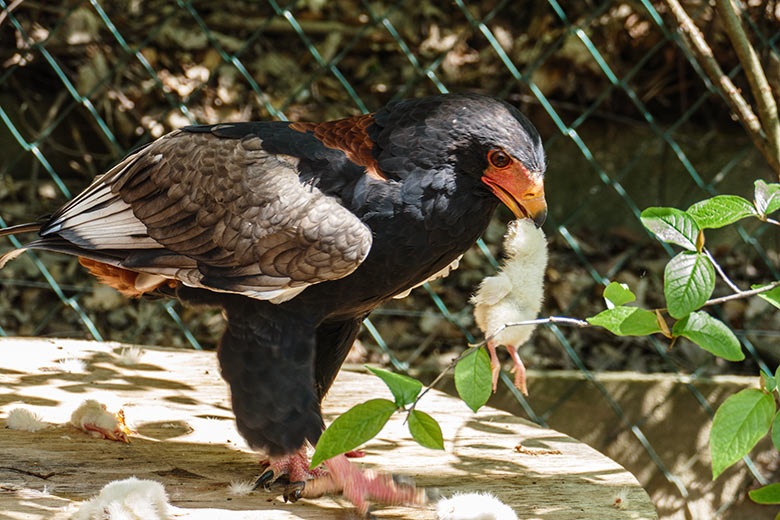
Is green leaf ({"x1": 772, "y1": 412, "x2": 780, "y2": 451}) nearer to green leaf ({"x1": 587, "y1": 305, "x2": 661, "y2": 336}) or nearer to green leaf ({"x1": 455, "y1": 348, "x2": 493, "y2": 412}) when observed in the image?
green leaf ({"x1": 587, "y1": 305, "x2": 661, "y2": 336})

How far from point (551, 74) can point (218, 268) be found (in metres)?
3.30

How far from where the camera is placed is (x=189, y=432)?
2402 mm

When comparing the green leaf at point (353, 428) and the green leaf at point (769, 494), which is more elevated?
the green leaf at point (353, 428)

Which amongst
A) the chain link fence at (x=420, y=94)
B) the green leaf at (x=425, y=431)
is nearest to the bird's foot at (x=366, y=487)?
the green leaf at (x=425, y=431)

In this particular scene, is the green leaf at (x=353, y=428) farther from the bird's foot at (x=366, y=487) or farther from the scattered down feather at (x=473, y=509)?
the bird's foot at (x=366, y=487)

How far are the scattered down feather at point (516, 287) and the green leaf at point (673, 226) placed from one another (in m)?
0.96

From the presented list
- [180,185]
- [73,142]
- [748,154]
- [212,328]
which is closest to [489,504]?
[180,185]

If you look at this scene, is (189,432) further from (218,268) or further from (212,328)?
(212,328)

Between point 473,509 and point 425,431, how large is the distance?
0.34 metres

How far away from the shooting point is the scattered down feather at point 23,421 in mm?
2283

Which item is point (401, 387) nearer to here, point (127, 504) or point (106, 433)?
point (127, 504)

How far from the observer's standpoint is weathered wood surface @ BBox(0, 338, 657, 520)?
1.97m

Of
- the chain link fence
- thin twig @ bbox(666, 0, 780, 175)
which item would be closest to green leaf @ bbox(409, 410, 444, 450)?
thin twig @ bbox(666, 0, 780, 175)

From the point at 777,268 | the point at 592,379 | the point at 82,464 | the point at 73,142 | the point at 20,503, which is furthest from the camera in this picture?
the point at 73,142
